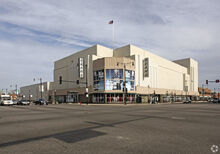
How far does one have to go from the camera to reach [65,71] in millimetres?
82500

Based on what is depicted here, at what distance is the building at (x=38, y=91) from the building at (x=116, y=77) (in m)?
5.41

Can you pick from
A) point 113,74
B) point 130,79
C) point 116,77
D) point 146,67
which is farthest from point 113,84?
point 146,67

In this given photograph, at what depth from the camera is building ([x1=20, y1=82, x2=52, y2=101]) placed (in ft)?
317

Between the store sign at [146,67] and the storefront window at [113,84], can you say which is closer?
the storefront window at [113,84]

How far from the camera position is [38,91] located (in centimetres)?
10844

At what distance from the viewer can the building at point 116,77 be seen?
57406 millimetres

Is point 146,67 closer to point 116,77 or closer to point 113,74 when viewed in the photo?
point 116,77

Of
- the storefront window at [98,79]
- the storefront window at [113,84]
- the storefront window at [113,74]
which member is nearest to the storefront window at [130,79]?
the storefront window at [113,74]

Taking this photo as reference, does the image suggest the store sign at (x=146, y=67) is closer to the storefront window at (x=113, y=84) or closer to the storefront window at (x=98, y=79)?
the storefront window at (x=113, y=84)

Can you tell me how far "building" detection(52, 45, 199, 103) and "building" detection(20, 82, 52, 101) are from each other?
17.8 feet

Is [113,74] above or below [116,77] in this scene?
above

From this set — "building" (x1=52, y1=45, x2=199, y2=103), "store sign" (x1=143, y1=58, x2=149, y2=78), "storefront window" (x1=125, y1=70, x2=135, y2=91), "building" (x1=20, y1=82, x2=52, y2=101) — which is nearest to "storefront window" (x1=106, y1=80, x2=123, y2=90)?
"building" (x1=52, y1=45, x2=199, y2=103)

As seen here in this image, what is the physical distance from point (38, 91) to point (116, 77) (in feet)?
226

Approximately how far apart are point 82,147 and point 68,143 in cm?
79
